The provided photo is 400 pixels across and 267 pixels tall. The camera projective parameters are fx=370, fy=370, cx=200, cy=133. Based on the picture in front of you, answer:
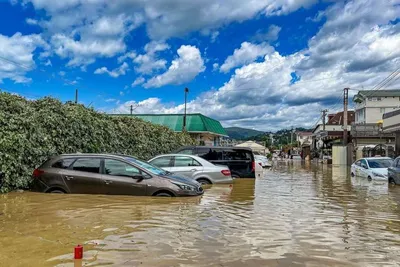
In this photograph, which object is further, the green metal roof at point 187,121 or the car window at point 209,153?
the green metal roof at point 187,121

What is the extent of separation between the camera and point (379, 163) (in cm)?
2031

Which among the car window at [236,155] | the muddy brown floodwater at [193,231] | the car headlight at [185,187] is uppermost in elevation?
the car window at [236,155]

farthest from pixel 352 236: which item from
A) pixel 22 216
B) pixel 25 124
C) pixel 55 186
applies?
pixel 25 124

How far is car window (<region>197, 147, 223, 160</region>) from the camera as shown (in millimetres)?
16969

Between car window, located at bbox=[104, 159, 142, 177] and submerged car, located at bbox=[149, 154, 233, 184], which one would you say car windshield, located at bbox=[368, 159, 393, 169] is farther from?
car window, located at bbox=[104, 159, 142, 177]

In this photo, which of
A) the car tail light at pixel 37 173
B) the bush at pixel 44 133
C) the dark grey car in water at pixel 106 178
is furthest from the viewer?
the car tail light at pixel 37 173

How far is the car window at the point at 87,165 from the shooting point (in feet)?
35.7

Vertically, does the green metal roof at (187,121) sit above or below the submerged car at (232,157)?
above

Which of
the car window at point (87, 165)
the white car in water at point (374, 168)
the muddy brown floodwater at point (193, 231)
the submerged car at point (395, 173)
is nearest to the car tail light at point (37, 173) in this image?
the muddy brown floodwater at point (193, 231)

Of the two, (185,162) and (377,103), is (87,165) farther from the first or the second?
(377,103)

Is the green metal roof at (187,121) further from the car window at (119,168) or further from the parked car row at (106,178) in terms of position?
the car window at (119,168)

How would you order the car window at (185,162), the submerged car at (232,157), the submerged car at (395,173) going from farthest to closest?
1. the submerged car at (232,157)
2. the submerged car at (395,173)
3. the car window at (185,162)

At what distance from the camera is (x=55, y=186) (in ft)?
35.6

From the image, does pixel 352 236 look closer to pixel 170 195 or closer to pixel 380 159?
pixel 170 195
